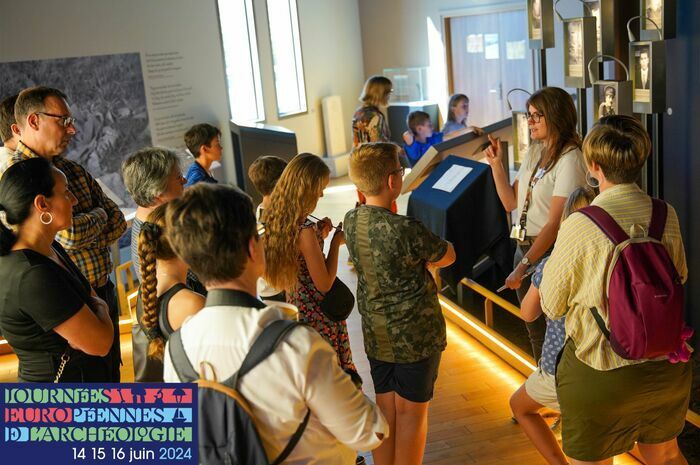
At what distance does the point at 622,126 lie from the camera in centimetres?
244

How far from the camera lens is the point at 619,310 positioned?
2.30 metres

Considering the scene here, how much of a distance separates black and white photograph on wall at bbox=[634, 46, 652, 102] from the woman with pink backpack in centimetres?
193

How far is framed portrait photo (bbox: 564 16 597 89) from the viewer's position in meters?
4.62

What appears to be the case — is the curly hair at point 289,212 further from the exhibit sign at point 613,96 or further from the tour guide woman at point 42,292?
the exhibit sign at point 613,96

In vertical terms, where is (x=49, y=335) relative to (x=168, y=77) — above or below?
below

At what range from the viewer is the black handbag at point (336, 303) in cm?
333

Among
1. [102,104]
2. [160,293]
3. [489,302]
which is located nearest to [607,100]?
[489,302]

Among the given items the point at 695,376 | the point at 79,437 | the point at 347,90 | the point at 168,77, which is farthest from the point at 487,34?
the point at 79,437

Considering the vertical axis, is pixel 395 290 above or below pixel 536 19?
below

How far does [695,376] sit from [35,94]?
393cm

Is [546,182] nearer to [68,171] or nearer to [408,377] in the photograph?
[408,377]

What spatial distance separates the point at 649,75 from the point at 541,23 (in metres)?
→ 1.03

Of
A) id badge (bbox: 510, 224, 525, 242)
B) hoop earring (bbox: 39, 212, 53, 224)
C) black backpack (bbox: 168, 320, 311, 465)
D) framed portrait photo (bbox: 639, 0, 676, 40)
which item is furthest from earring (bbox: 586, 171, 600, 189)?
hoop earring (bbox: 39, 212, 53, 224)

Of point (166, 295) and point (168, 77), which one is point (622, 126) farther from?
point (168, 77)
